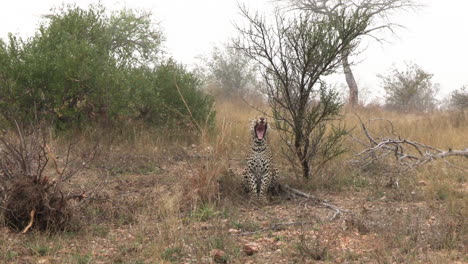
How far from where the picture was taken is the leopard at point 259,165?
21.1 feet

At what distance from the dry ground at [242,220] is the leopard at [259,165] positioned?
0.67 feet

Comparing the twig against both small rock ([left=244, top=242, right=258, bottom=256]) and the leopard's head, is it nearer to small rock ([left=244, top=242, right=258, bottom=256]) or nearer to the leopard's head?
small rock ([left=244, top=242, right=258, bottom=256])

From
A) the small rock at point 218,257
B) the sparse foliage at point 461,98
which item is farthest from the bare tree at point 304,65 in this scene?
the sparse foliage at point 461,98

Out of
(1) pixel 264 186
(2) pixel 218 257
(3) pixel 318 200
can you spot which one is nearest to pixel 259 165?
(1) pixel 264 186

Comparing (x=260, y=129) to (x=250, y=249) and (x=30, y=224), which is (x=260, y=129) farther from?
(x=30, y=224)

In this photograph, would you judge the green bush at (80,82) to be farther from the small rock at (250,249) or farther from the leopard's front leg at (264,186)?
the small rock at (250,249)

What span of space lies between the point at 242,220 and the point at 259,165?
3.60 feet

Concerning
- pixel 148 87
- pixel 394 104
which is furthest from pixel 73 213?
pixel 394 104

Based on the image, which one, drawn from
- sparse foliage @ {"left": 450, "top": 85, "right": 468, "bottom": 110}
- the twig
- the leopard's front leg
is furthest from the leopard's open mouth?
sparse foliage @ {"left": 450, "top": 85, "right": 468, "bottom": 110}

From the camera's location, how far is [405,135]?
1163cm

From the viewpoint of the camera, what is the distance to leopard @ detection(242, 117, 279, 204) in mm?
6422

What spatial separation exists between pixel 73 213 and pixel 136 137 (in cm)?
523

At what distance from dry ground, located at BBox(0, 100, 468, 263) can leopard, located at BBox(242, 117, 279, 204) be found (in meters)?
0.21

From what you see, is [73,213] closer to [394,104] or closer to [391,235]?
[391,235]
